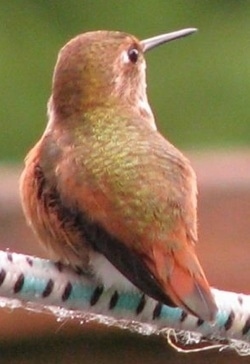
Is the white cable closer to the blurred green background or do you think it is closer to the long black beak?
the long black beak

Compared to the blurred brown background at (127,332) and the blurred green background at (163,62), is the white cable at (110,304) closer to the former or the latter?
the blurred brown background at (127,332)

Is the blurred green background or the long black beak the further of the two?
the blurred green background

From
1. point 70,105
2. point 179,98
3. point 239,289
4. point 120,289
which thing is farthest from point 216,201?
point 179,98

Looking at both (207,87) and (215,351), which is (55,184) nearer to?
(215,351)

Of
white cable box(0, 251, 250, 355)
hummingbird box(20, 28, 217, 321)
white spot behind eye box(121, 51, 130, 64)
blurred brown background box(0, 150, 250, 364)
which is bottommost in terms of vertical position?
blurred brown background box(0, 150, 250, 364)

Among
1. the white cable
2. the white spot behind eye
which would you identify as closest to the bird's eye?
the white spot behind eye

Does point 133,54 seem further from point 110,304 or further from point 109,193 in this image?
point 110,304
